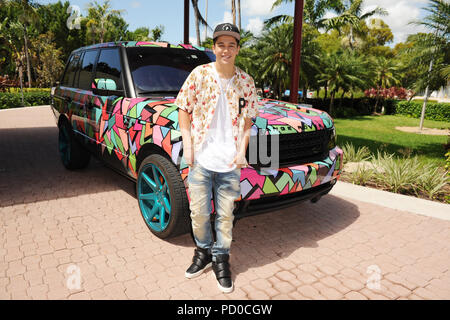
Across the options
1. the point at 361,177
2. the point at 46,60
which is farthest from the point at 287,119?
the point at 46,60

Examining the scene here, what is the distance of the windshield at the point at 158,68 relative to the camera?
12.4 feet

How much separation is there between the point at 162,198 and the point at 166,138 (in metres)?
0.60

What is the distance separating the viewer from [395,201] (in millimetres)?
5047

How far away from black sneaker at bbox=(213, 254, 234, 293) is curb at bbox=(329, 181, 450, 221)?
298 cm

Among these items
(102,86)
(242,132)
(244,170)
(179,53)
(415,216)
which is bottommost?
(415,216)

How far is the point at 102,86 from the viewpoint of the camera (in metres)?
3.61

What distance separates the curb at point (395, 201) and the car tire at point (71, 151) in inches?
162

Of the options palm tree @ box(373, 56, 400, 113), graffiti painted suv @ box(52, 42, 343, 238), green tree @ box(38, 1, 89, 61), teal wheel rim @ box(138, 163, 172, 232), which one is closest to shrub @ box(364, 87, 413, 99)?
palm tree @ box(373, 56, 400, 113)

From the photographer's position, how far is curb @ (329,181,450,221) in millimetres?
4682

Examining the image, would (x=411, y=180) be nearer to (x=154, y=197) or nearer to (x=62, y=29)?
(x=154, y=197)

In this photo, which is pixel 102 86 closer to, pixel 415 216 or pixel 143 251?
pixel 143 251

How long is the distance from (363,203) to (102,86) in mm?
3807
